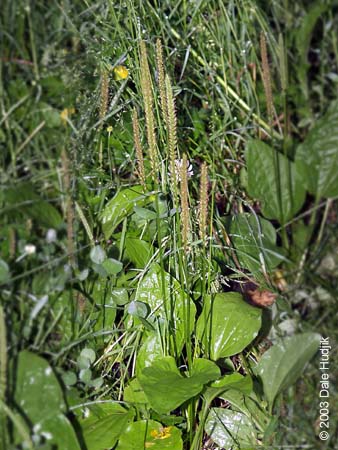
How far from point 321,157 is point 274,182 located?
7 centimetres

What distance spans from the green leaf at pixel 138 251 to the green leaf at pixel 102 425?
8.8 inches

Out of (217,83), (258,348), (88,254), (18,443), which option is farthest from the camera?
(217,83)

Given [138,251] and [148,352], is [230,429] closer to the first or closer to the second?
[148,352]

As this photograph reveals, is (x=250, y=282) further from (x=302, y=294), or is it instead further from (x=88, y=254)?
(x=88, y=254)

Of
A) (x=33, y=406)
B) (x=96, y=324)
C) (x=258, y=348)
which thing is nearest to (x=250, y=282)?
(x=258, y=348)

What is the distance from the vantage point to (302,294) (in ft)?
3.35

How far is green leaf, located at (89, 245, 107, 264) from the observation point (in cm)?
99

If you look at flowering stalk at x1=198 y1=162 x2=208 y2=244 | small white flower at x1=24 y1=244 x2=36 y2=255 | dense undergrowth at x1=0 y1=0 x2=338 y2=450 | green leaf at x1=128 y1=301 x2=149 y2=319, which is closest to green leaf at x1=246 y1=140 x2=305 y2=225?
dense undergrowth at x1=0 y1=0 x2=338 y2=450

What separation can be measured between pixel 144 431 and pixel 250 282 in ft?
0.99

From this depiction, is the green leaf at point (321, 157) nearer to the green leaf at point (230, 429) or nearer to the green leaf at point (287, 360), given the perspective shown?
the green leaf at point (287, 360)

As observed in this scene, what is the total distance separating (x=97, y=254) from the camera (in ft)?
3.26

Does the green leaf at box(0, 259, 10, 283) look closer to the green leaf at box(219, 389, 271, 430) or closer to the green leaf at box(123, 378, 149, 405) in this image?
the green leaf at box(123, 378, 149, 405)

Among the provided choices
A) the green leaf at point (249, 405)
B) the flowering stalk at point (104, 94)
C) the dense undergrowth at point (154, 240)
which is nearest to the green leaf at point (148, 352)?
the dense undergrowth at point (154, 240)

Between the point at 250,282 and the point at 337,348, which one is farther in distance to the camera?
the point at 250,282
